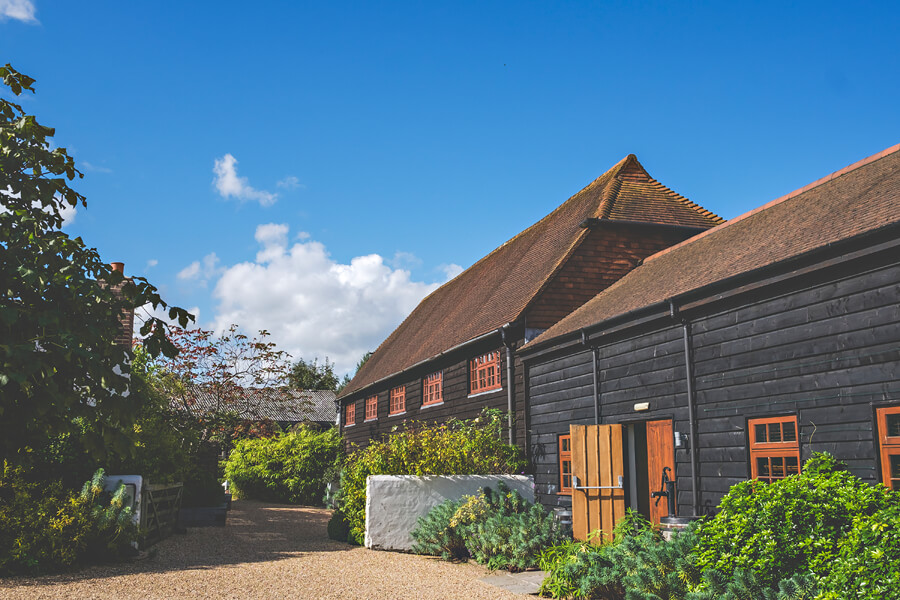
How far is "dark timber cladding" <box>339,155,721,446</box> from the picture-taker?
1545 cm

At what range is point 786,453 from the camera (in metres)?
8.88

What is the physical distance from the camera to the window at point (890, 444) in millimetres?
7566

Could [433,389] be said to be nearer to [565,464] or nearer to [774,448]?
[565,464]

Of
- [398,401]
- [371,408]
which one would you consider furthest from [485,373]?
[371,408]

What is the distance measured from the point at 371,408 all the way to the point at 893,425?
63.8 feet

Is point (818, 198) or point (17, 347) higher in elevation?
point (818, 198)

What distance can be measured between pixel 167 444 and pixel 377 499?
4270mm

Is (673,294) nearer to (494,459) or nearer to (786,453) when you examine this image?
(786,453)

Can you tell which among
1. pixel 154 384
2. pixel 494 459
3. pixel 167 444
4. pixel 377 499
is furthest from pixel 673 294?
pixel 154 384

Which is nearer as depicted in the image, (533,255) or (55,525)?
(55,525)

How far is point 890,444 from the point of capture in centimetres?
763

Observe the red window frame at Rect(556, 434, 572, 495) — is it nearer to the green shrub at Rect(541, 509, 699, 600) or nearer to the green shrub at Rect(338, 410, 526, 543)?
the green shrub at Rect(338, 410, 526, 543)

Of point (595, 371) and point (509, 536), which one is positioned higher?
point (595, 371)

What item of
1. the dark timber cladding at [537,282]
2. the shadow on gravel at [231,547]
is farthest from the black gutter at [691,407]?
the shadow on gravel at [231,547]
